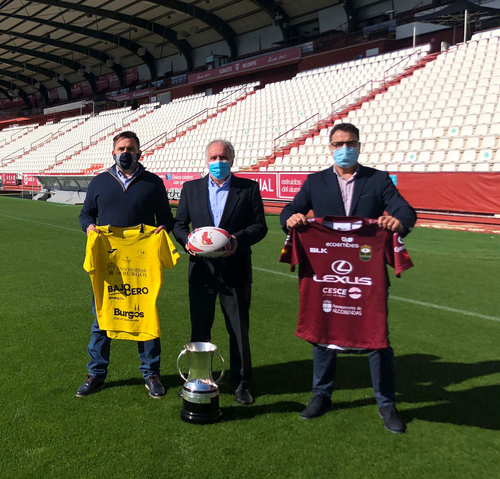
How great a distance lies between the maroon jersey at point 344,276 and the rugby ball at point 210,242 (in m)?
0.38

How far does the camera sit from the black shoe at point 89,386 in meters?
3.33

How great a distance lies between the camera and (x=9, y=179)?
30.5m

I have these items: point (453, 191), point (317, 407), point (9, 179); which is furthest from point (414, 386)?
point (9, 179)

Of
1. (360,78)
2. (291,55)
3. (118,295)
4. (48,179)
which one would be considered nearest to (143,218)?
(118,295)

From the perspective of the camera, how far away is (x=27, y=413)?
10.0 ft

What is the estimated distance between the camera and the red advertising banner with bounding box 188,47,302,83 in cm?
2962

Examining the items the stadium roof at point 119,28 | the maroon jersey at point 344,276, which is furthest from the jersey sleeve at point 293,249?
the stadium roof at point 119,28

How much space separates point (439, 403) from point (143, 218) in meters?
2.39

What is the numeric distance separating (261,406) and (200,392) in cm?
49

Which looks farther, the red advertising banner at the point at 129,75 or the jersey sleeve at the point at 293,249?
the red advertising banner at the point at 129,75

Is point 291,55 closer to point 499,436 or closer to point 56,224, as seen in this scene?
point 56,224

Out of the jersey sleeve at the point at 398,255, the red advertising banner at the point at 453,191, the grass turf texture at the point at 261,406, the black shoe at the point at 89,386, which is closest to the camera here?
the grass turf texture at the point at 261,406

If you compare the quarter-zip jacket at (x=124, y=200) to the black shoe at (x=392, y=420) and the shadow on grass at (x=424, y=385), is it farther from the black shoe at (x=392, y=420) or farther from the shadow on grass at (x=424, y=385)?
the black shoe at (x=392, y=420)

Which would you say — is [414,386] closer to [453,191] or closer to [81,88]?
[453,191]
